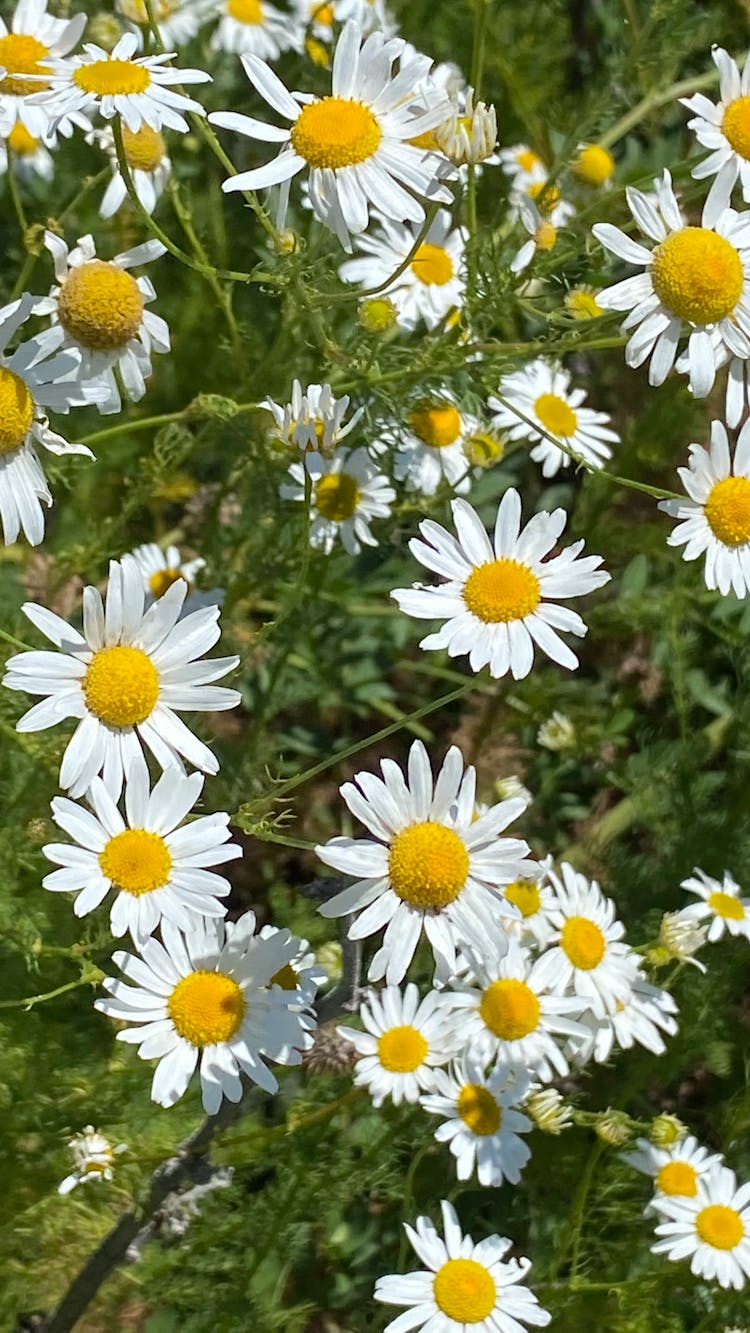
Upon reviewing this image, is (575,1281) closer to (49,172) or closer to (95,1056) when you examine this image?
(95,1056)

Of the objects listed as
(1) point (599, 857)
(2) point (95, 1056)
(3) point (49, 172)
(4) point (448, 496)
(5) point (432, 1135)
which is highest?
(3) point (49, 172)

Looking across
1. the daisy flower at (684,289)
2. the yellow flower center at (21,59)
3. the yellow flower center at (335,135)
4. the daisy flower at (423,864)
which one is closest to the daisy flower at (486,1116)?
the daisy flower at (423,864)

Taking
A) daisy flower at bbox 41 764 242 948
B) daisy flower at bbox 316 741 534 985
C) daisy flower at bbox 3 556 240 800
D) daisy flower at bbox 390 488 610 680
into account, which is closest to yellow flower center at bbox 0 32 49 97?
daisy flower at bbox 3 556 240 800

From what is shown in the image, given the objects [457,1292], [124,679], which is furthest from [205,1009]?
[457,1292]

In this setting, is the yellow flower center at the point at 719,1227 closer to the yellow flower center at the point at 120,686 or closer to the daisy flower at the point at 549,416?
the yellow flower center at the point at 120,686

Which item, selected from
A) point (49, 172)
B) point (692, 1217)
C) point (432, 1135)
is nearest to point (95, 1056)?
point (432, 1135)

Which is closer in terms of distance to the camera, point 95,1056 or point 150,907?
point 150,907

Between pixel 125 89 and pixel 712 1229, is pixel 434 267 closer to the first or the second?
pixel 125 89
